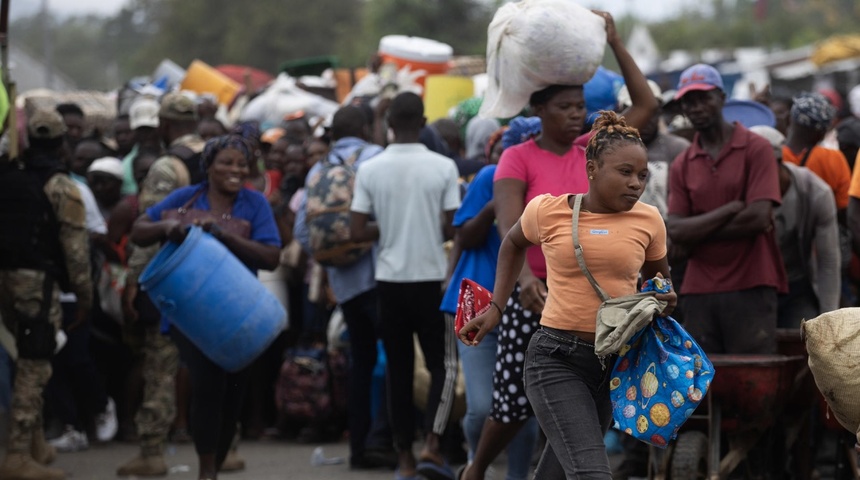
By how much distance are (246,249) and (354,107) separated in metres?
2.19

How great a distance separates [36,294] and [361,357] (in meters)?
2.10

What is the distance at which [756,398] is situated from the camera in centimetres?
668

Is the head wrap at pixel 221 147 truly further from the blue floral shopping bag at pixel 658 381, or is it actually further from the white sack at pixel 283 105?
the white sack at pixel 283 105

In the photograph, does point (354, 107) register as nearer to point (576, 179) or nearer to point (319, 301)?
point (319, 301)

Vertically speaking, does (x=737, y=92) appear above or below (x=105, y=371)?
above

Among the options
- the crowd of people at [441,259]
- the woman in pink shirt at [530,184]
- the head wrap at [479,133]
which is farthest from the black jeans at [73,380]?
the woman in pink shirt at [530,184]

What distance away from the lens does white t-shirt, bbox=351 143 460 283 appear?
8156mm

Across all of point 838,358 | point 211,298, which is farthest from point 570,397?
point 211,298

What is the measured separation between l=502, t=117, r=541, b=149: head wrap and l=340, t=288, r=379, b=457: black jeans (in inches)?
72.2

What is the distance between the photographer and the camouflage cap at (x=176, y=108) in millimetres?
9531

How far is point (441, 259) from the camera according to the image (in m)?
8.20

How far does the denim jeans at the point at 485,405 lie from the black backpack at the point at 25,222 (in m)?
3.10

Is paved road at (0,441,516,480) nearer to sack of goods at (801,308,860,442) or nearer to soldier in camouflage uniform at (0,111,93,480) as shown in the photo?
soldier in camouflage uniform at (0,111,93,480)

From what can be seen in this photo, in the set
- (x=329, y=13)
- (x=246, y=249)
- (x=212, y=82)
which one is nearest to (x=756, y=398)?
(x=246, y=249)
